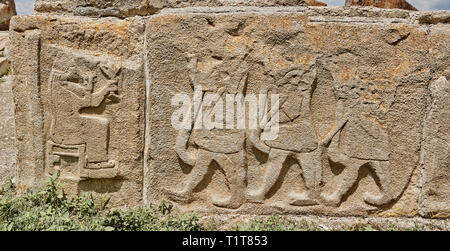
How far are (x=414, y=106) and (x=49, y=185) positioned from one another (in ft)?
8.63

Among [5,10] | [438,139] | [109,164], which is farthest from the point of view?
[5,10]

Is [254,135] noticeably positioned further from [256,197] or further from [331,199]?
[331,199]

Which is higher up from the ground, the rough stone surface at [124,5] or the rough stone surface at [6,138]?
the rough stone surface at [124,5]

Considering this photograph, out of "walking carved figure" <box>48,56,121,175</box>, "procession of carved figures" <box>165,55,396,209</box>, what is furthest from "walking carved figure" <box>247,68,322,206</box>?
"walking carved figure" <box>48,56,121,175</box>

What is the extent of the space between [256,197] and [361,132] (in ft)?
2.84

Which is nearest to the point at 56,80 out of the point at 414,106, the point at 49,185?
the point at 49,185

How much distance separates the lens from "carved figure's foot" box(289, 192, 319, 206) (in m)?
2.48

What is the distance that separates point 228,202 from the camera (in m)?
2.50

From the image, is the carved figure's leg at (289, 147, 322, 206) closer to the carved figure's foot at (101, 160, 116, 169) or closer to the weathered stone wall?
the weathered stone wall

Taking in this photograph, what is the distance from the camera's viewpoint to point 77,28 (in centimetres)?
246

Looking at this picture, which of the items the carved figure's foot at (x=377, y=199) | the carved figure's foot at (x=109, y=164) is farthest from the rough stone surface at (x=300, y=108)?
the carved figure's foot at (x=109, y=164)

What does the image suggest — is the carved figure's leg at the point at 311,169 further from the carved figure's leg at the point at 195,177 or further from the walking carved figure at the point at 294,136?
the carved figure's leg at the point at 195,177

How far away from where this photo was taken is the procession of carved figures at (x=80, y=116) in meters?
2.46

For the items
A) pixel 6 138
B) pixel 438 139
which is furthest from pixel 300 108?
pixel 6 138
